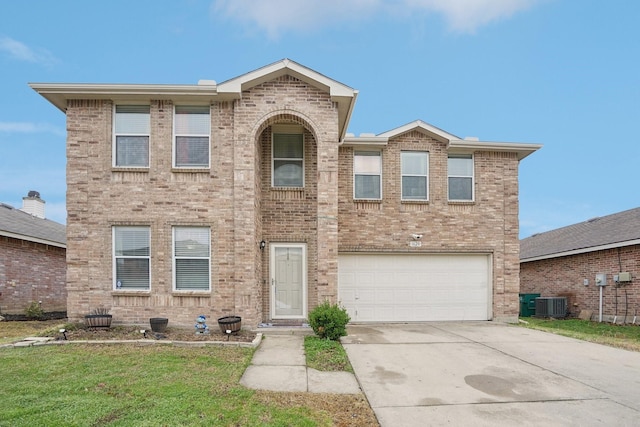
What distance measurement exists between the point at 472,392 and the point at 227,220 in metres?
6.69

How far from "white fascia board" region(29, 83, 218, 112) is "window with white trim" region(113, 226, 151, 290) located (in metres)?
3.41

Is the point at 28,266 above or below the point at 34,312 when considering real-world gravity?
above

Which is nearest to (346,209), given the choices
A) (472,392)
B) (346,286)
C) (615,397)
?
(346,286)

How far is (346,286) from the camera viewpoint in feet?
38.8

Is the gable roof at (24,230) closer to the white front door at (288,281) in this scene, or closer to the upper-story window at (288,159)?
the white front door at (288,281)

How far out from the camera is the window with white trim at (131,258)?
951 centimetres

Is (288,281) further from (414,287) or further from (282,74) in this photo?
(282,74)

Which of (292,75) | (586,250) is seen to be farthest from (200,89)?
(586,250)

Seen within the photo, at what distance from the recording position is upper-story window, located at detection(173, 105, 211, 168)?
9750mm

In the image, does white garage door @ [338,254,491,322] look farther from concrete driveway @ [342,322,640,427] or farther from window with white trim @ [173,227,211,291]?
window with white trim @ [173,227,211,291]

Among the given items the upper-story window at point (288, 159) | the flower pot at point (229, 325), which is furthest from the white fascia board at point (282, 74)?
the flower pot at point (229, 325)

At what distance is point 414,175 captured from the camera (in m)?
12.3

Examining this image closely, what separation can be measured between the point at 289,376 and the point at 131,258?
5844mm

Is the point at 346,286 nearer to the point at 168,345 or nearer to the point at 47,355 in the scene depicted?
the point at 168,345
